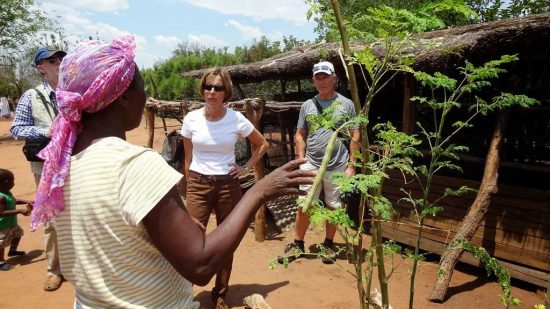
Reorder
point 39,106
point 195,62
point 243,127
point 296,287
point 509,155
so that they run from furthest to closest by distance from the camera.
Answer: point 195,62
point 509,155
point 296,287
point 39,106
point 243,127

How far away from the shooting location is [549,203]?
159 inches

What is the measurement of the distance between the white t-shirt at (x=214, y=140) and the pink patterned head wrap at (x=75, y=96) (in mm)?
2106

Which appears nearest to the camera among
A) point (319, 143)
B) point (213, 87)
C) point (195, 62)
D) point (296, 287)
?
point (213, 87)

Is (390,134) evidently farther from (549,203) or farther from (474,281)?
(474,281)

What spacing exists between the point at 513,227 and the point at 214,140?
136 inches

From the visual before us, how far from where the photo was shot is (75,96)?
3.80ft

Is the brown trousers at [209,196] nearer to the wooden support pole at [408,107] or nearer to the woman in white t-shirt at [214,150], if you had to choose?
the woman in white t-shirt at [214,150]

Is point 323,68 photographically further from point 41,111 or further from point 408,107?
point 41,111

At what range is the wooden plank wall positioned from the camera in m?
4.08

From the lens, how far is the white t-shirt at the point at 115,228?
112 centimetres

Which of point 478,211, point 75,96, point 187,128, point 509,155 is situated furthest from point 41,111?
point 509,155

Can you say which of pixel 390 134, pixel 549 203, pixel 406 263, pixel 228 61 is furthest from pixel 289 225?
pixel 228 61

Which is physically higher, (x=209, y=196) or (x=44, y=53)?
(x=44, y=53)

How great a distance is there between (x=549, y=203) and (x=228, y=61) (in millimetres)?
21045
